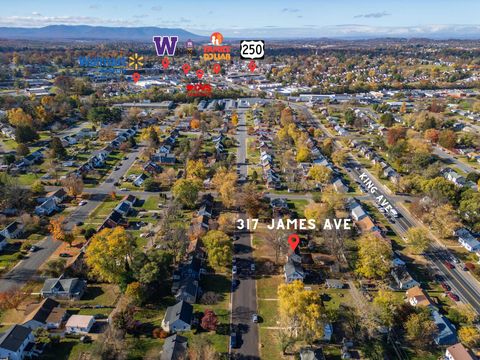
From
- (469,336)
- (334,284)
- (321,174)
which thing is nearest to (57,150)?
(321,174)

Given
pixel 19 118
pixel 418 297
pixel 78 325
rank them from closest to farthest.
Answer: pixel 78 325 → pixel 418 297 → pixel 19 118

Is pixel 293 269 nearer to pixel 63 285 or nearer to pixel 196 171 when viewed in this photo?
pixel 63 285

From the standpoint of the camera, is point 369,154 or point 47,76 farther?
point 47,76

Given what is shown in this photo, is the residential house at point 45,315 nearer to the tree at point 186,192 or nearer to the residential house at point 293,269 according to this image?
the tree at point 186,192

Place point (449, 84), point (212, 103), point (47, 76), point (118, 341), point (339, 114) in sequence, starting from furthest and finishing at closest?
point (47, 76), point (449, 84), point (212, 103), point (339, 114), point (118, 341)

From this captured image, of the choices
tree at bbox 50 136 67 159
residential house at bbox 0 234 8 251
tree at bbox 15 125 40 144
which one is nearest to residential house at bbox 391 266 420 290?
residential house at bbox 0 234 8 251

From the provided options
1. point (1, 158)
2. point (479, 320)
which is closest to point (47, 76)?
point (1, 158)

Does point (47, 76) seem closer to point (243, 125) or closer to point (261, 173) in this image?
point (243, 125)
